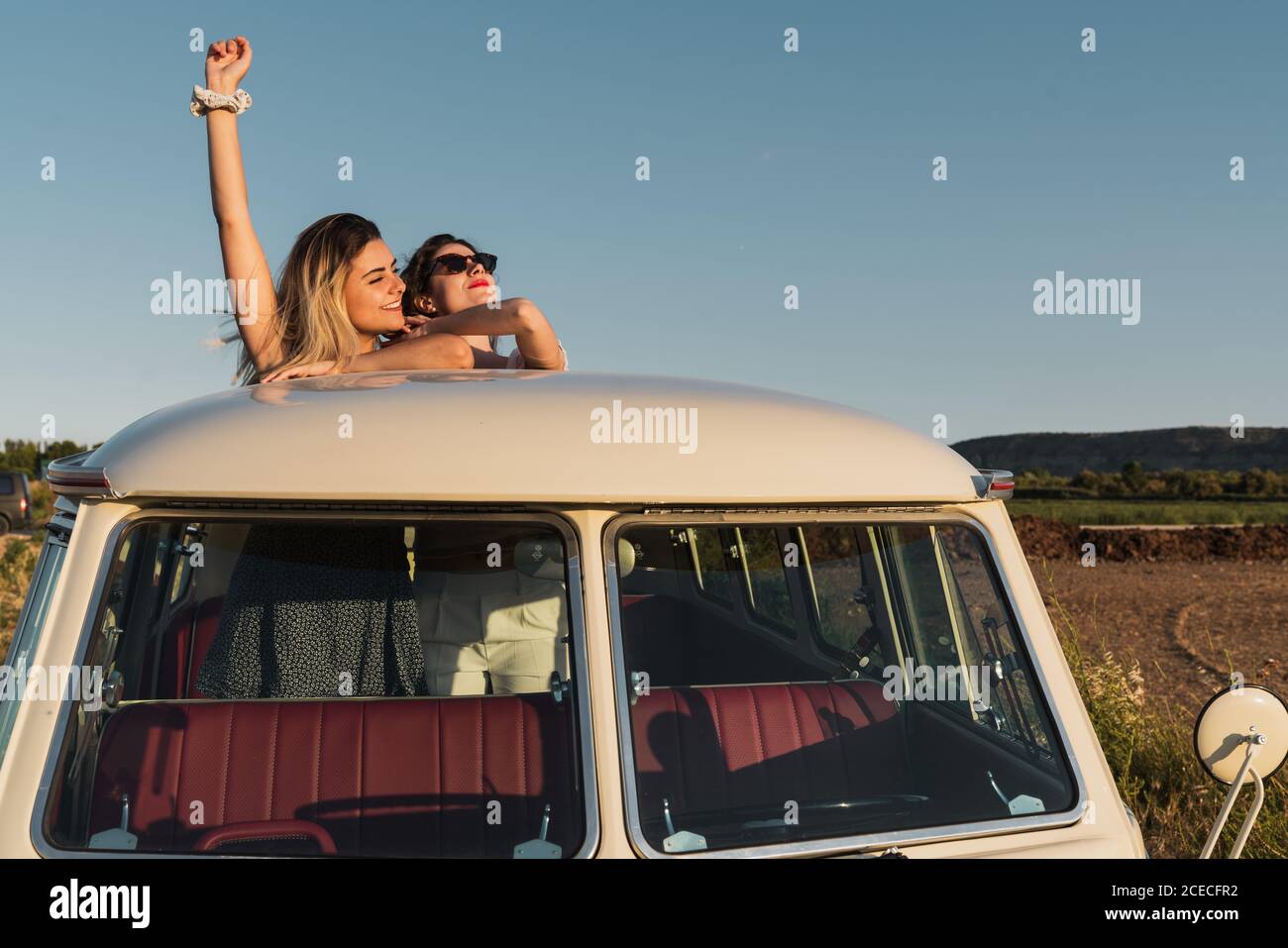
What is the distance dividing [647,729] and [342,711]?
24.6 inches

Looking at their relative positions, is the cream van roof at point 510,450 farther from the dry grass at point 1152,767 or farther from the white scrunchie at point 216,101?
the dry grass at point 1152,767

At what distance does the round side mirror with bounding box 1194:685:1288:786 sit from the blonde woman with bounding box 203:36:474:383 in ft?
6.27

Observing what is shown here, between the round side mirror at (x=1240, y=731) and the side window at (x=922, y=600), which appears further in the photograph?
the side window at (x=922, y=600)

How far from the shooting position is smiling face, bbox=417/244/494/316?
13.0 ft

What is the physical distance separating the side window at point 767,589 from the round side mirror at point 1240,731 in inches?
59.2

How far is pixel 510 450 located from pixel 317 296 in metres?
1.40

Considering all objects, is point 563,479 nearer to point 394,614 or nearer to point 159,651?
point 394,614

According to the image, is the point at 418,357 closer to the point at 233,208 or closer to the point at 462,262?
the point at 233,208

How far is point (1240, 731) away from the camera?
2035 mm

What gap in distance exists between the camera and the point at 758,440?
7.35 ft

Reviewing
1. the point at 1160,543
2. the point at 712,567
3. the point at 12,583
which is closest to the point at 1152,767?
the point at 712,567

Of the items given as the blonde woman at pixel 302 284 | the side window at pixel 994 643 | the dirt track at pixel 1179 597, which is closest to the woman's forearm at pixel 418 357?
the blonde woman at pixel 302 284

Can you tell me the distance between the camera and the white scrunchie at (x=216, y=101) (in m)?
3.22
